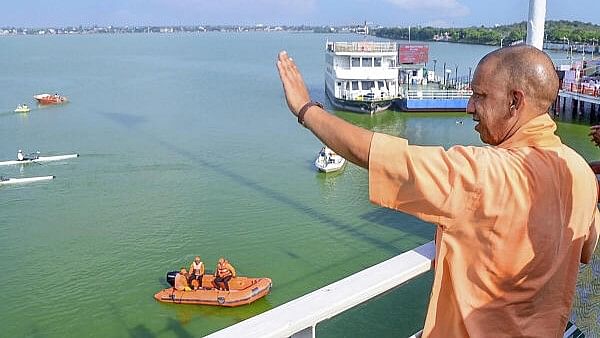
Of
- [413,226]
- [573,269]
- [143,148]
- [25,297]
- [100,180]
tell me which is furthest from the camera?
[143,148]

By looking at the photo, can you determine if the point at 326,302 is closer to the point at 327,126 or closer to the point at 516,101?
the point at 327,126

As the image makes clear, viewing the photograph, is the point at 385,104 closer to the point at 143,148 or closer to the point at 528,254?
the point at 143,148

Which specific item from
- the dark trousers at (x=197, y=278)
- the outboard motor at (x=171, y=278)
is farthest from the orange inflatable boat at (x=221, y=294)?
the outboard motor at (x=171, y=278)

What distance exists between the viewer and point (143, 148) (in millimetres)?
21109

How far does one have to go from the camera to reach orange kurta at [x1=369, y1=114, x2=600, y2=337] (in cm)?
103

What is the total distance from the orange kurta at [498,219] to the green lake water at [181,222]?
0.45 metres

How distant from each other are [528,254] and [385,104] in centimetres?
2704

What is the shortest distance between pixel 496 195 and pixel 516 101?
0.80ft

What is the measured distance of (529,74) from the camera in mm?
1167

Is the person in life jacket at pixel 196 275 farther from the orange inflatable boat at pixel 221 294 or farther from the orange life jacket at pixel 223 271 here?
the orange life jacket at pixel 223 271

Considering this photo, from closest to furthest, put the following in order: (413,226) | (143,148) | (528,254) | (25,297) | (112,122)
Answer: (528,254) → (25,297) → (413,226) → (143,148) → (112,122)

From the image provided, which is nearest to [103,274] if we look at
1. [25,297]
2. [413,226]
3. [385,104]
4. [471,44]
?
[25,297]

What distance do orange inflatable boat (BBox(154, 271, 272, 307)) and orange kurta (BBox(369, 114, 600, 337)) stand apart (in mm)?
7912

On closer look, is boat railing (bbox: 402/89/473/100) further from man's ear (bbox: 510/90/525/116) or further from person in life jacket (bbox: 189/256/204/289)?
man's ear (bbox: 510/90/525/116)
